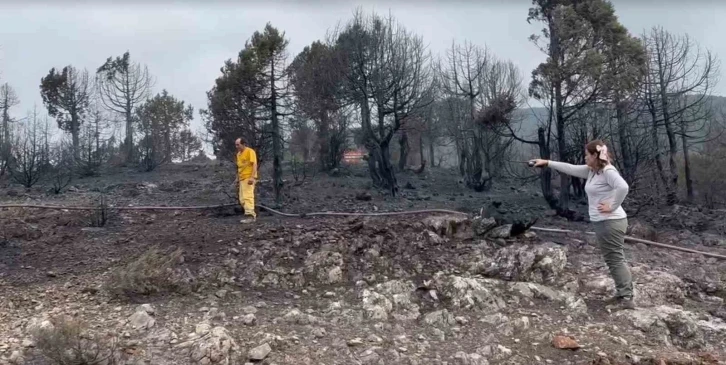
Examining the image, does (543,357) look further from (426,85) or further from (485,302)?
(426,85)

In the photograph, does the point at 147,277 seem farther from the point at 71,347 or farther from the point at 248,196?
the point at 248,196

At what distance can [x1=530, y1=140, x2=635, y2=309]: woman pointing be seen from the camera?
548cm

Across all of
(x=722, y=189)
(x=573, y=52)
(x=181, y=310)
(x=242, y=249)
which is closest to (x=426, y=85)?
(x=573, y=52)

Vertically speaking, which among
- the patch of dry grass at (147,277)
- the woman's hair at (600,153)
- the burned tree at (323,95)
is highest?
the burned tree at (323,95)

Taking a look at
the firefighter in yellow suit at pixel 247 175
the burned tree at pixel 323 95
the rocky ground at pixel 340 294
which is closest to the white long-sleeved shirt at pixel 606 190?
the rocky ground at pixel 340 294

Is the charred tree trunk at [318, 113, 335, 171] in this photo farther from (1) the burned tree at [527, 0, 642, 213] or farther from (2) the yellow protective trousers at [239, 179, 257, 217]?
(2) the yellow protective trousers at [239, 179, 257, 217]

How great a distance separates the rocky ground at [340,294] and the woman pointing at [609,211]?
12.7 inches

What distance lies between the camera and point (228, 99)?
1039 cm

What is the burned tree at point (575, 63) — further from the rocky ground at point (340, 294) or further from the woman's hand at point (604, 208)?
the woman's hand at point (604, 208)

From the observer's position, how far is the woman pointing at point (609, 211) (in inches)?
216

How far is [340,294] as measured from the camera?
19.6ft

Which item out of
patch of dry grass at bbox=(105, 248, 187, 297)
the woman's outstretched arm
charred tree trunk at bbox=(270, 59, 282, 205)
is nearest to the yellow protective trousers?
charred tree trunk at bbox=(270, 59, 282, 205)

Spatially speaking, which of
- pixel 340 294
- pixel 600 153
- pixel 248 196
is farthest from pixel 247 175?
pixel 600 153

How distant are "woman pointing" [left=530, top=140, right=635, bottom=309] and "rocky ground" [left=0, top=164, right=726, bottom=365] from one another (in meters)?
0.32
